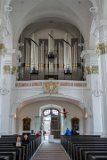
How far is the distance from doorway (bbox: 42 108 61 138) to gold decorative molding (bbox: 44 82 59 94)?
223 inches

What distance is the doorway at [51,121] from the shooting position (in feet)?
72.7

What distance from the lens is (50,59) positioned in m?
20.2

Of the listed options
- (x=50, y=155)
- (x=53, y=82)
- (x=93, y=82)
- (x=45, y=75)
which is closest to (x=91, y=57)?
(x=93, y=82)

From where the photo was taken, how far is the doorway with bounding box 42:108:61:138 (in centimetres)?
2217

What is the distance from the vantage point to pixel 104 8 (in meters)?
12.5

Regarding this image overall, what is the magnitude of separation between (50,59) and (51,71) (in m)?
1.07

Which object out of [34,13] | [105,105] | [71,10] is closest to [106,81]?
[105,105]

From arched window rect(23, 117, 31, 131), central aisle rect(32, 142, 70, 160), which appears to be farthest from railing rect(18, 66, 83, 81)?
central aisle rect(32, 142, 70, 160)

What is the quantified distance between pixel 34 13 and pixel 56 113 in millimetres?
9806

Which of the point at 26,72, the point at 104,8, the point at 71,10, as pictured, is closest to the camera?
the point at 104,8

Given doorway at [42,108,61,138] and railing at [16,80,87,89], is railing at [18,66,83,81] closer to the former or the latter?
railing at [16,80,87,89]

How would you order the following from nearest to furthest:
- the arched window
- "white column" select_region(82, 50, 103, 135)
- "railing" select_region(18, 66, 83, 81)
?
"white column" select_region(82, 50, 103, 135), "railing" select_region(18, 66, 83, 81), the arched window

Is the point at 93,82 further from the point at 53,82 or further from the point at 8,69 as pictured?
the point at 8,69

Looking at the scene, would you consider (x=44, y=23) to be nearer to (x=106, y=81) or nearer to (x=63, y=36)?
(x=63, y=36)
